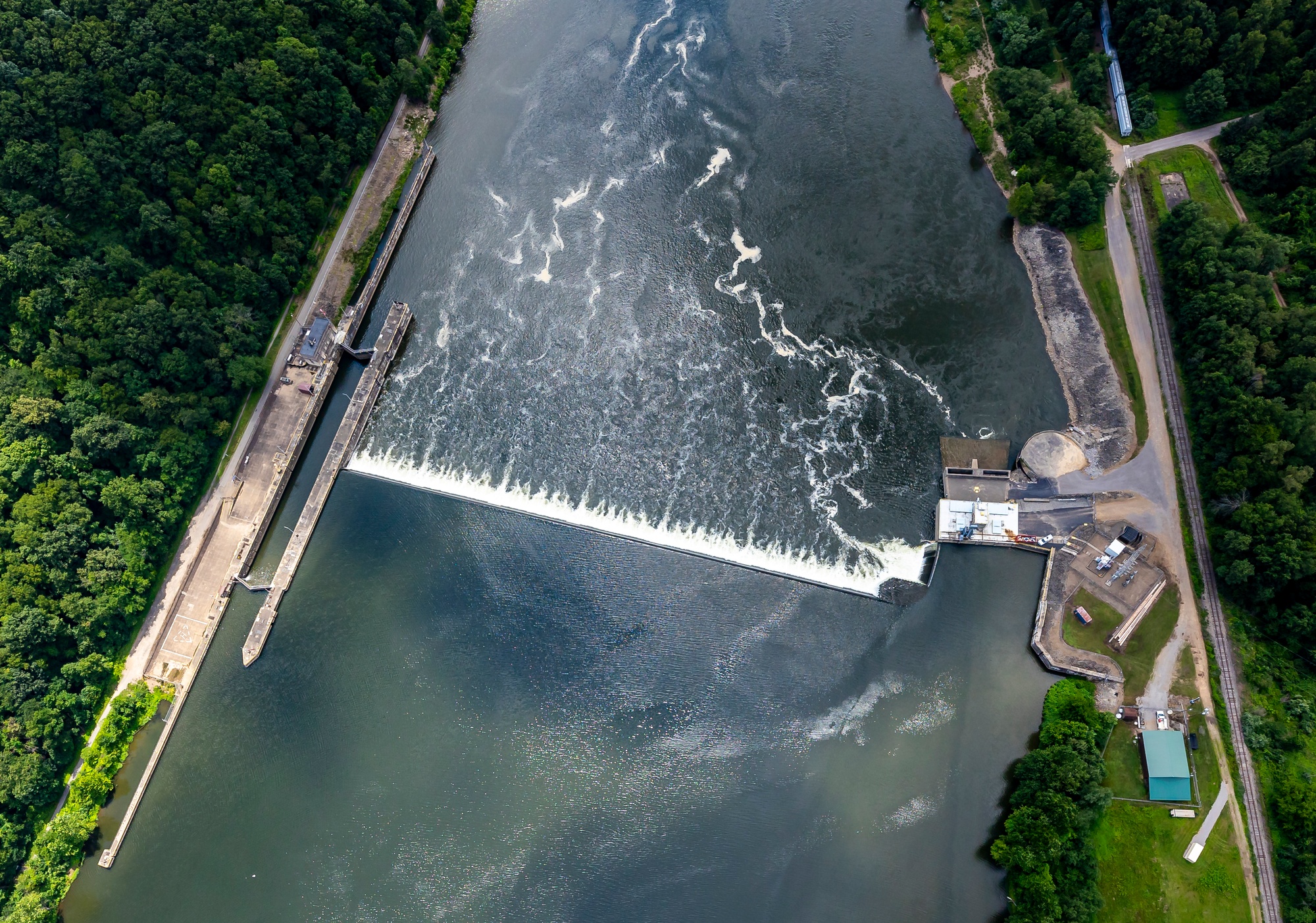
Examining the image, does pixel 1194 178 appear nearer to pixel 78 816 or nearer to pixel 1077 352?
pixel 1077 352

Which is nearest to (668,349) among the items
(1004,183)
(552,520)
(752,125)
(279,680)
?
(552,520)

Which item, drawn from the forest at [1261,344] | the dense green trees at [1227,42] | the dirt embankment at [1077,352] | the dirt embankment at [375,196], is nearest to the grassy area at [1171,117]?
the forest at [1261,344]

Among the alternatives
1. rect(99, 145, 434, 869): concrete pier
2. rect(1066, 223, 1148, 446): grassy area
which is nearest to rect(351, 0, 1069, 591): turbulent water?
rect(1066, 223, 1148, 446): grassy area

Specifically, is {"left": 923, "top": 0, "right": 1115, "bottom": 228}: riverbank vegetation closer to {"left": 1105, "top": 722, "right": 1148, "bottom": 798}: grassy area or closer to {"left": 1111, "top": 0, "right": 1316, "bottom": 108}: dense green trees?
{"left": 1111, "top": 0, "right": 1316, "bottom": 108}: dense green trees

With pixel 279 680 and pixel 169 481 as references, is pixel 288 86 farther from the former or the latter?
pixel 279 680

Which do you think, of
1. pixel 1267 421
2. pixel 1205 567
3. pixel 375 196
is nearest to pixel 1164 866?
pixel 1205 567
